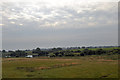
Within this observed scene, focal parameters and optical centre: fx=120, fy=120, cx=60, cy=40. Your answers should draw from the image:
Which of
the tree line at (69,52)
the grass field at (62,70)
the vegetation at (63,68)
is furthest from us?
the tree line at (69,52)

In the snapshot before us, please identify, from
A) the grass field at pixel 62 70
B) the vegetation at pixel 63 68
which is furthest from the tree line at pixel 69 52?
the grass field at pixel 62 70

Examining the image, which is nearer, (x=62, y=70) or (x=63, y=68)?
(x=62, y=70)

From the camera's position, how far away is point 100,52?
317ft

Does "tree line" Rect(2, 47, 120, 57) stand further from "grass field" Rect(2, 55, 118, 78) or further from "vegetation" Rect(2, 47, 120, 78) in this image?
"grass field" Rect(2, 55, 118, 78)

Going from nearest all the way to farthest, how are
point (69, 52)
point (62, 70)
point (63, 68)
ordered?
point (62, 70) → point (63, 68) → point (69, 52)

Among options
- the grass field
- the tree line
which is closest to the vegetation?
the grass field

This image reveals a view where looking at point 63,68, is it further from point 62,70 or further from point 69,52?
point 69,52

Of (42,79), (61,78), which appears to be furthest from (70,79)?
(42,79)

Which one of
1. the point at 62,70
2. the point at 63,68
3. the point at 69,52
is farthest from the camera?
the point at 69,52

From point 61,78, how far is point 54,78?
142cm

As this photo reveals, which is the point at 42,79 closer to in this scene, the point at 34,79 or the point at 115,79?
the point at 34,79

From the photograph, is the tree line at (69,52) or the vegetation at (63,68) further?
the tree line at (69,52)

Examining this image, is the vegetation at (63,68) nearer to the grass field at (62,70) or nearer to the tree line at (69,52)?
the grass field at (62,70)

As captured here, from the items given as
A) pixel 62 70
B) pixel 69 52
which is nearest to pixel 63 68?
pixel 62 70
